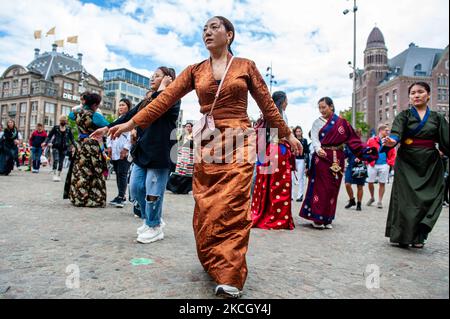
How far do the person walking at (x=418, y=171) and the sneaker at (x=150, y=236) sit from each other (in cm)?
291

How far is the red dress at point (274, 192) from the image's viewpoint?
5.72 metres

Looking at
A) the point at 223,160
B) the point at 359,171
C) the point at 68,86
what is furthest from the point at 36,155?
the point at 68,86

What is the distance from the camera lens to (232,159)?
2873mm

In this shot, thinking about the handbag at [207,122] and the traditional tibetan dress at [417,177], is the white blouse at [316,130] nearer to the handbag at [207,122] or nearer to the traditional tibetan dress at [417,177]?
the traditional tibetan dress at [417,177]

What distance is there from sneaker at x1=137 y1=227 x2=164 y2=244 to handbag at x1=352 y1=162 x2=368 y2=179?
6.43 m

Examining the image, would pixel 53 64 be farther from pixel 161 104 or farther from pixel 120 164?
pixel 161 104


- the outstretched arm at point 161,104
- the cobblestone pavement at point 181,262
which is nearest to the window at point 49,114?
the cobblestone pavement at point 181,262

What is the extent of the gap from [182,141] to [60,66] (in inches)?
3008

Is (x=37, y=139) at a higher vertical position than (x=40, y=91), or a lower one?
lower

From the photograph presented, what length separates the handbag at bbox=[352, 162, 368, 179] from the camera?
911 centimetres

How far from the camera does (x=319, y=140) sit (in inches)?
243

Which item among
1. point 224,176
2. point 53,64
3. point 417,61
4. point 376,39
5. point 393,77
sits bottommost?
point 224,176

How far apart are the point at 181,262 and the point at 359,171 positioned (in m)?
7.04

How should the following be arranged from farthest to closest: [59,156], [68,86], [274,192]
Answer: [68,86], [59,156], [274,192]
